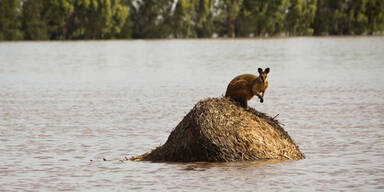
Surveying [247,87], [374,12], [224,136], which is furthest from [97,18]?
[224,136]

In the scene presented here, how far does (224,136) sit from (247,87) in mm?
1021

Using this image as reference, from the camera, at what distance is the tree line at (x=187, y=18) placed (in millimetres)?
150125

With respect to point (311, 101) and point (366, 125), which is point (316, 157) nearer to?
point (366, 125)

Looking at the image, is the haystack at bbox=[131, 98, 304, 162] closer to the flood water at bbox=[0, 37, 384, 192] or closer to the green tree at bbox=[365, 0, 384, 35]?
the flood water at bbox=[0, 37, 384, 192]

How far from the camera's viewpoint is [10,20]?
16062cm

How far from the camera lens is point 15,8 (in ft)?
527

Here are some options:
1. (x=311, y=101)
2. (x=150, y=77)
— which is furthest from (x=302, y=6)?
(x=311, y=101)

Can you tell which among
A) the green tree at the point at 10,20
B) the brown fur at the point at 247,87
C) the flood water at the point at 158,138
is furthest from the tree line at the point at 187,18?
the brown fur at the point at 247,87

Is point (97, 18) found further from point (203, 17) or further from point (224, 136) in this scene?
point (224, 136)

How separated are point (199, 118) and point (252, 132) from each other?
0.96m

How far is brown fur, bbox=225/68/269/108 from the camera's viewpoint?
1291 cm

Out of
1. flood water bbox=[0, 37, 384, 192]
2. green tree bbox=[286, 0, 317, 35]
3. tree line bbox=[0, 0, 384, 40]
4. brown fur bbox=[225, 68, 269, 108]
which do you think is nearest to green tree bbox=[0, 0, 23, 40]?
tree line bbox=[0, 0, 384, 40]

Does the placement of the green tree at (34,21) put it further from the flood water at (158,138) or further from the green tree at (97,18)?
the flood water at (158,138)

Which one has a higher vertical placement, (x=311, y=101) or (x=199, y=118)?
(x=199, y=118)
